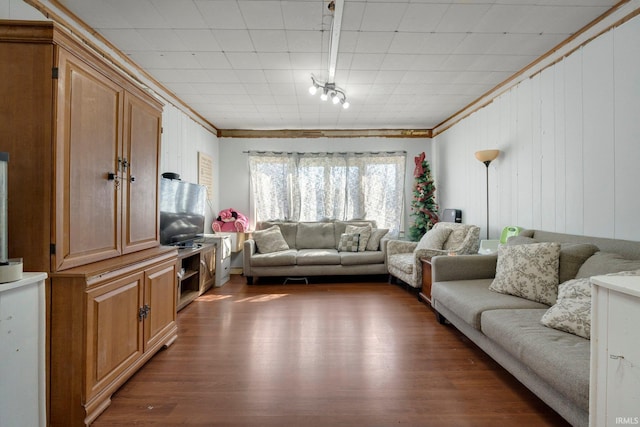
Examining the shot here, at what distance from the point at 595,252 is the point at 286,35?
294 cm

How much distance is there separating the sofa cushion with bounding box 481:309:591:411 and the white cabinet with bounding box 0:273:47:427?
7.65 ft

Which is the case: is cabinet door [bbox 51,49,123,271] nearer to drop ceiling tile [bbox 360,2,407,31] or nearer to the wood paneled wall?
drop ceiling tile [bbox 360,2,407,31]

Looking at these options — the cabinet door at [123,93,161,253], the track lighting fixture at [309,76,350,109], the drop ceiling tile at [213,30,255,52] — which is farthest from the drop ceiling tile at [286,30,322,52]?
the cabinet door at [123,93,161,253]

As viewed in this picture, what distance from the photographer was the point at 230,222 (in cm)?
532

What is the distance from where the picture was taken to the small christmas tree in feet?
17.5

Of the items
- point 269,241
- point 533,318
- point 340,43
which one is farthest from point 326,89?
point 533,318

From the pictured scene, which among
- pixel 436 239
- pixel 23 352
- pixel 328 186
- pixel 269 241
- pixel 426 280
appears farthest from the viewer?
pixel 328 186

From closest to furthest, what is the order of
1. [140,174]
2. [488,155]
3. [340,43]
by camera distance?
[140,174], [340,43], [488,155]

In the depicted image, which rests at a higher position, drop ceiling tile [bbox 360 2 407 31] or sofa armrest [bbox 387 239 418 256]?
drop ceiling tile [bbox 360 2 407 31]

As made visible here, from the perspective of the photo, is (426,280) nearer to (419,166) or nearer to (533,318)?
(533,318)

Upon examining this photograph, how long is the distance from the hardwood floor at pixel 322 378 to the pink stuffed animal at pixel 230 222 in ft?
6.96

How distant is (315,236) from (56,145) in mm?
4095

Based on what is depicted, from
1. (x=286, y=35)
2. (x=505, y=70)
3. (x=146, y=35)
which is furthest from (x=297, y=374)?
(x=505, y=70)

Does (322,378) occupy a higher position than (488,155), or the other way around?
(488,155)
